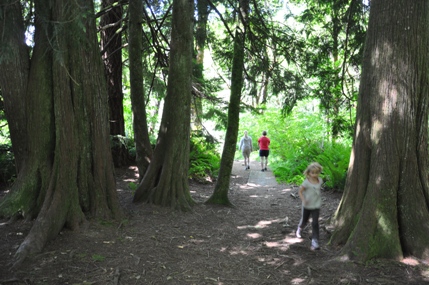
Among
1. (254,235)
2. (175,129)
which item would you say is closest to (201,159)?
(175,129)

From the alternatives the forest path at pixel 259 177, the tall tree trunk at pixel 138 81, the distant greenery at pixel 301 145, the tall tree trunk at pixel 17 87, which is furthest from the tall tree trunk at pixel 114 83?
the distant greenery at pixel 301 145

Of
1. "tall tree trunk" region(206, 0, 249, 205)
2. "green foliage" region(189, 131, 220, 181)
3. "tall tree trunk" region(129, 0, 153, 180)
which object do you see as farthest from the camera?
"green foliage" region(189, 131, 220, 181)

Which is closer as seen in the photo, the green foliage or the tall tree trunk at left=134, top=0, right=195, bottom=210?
the tall tree trunk at left=134, top=0, right=195, bottom=210

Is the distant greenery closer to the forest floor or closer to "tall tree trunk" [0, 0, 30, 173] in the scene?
the forest floor

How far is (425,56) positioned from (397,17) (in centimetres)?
68

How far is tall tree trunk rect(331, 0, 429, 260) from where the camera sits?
436 cm

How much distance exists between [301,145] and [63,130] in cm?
1238

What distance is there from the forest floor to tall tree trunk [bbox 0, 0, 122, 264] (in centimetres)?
38

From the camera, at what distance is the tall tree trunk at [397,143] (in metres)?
4.36

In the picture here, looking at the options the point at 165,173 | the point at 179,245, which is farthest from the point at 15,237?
the point at 165,173

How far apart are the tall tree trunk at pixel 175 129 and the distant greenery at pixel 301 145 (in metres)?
3.89

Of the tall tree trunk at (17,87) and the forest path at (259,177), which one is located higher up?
the tall tree trunk at (17,87)

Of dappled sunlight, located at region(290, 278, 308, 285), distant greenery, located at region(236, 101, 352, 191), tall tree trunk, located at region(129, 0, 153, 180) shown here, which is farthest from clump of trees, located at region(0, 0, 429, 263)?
distant greenery, located at region(236, 101, 352, 191)

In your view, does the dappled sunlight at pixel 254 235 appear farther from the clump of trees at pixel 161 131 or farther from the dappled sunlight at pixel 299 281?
the dappled sunlight at pixel 299 281
